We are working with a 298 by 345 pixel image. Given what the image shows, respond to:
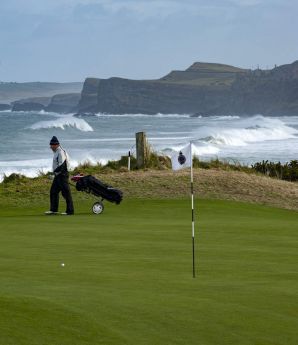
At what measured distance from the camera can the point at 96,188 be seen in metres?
22.2

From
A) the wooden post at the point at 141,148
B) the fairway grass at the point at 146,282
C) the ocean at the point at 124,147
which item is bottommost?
the fairway grass at the point at 146,282

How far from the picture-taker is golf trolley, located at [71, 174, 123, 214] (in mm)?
21938

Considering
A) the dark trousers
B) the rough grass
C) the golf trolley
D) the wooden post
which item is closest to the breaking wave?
the wooden post

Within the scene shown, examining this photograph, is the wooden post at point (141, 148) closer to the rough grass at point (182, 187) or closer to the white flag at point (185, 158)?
the rough grass at point (182, 187)

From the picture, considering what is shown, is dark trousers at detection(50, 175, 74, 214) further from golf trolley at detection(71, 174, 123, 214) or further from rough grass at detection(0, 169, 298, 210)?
rough grass at detection(0, 169, 298, 210)

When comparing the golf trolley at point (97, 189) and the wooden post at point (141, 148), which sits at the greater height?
the wooden post at point (141, 148)

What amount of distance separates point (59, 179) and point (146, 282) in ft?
35.5

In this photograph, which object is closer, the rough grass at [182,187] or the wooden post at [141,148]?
the rough grass at [182,187]

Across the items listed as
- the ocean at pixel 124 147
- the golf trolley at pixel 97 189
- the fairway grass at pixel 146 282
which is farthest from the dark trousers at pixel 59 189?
the ocean at pixel 124 147

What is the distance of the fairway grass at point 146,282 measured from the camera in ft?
27.1

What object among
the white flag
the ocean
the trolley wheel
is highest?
the ocean

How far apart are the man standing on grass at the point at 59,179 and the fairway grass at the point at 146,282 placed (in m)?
1.41

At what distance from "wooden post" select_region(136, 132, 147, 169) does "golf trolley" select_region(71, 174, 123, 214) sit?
23.8ft

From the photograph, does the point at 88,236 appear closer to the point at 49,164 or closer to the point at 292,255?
the point at 292,255
